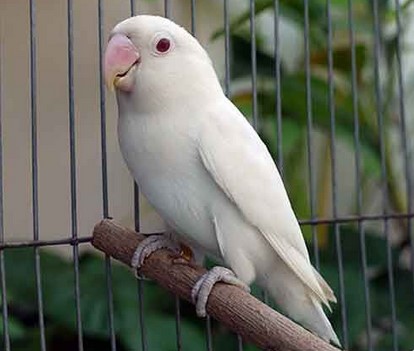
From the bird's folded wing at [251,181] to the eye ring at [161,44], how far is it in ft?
0.27

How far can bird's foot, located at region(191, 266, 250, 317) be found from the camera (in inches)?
33.3

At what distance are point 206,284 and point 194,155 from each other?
0.43 feet

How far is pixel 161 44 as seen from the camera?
0.87m

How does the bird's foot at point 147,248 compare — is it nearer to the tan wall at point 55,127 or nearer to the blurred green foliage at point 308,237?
the blurred green foliage at point 308,237

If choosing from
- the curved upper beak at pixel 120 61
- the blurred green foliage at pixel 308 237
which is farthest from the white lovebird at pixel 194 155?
the blurred green foliage at pixel 308 237

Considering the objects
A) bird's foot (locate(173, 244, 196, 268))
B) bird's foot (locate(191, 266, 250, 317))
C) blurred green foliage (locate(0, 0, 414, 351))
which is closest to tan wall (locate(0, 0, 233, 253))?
blurred green foliage (locate(0, 0, 414, 351))

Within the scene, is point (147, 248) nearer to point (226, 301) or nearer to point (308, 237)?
point (226, 301)

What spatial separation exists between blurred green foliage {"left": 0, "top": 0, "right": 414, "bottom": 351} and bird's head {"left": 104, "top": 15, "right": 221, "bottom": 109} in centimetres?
49

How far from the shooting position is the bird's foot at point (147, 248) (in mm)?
923

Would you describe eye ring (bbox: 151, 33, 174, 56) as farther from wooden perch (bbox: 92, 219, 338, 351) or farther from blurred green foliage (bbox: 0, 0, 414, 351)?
blurred green foliage (bbox: 0, 0, 414, 351)

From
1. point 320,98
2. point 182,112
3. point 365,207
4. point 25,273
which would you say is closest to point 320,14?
point 320,98

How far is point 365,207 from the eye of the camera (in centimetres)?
191

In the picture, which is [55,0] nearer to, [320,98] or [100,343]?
[320,98]

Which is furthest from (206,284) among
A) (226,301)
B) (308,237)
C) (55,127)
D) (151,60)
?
(55,127)
